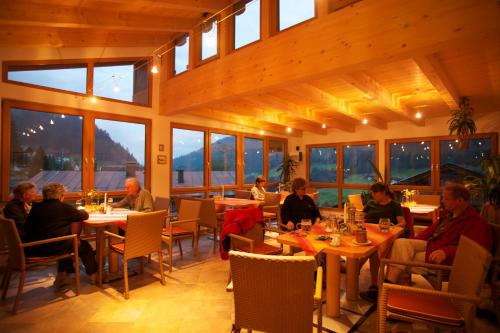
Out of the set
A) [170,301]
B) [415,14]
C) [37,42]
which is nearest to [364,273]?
[170,301]

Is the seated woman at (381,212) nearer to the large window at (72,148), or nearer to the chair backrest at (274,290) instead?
the chair backrest at (274,290)

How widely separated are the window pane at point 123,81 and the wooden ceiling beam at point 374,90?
4.08 m

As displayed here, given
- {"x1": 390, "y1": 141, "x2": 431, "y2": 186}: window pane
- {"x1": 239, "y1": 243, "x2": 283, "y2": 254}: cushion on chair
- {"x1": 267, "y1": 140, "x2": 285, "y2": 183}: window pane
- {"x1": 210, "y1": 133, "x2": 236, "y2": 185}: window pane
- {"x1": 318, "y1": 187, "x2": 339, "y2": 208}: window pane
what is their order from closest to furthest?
1. {"x1": 239, "y1": 243, "x2": 283, "y2": 254}: cushion on chair
2. {"x1": 390, "y1": 141, "x2": 431, "y2": 186}: window pane
3. {"x1": 210, "y1": 133, "x2": 236, "y2": 185}: window pane
4. {"x1": 318, "y1": 187, "x2": 339, "y2": 208}: window pane
5. {"x1": 267, "y1": 140, "x2": 285, "y2": 183}: window pane

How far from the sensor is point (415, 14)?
2.81 metres

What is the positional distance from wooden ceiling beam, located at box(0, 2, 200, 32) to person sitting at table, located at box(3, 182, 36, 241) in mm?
2159

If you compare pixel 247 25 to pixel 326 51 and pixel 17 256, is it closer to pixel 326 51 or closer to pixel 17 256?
pixel 326 51

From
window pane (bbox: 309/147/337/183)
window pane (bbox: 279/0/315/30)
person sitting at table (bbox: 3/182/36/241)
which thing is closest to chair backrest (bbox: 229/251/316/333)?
person sitting at table (bbox: 3/182/36/241)

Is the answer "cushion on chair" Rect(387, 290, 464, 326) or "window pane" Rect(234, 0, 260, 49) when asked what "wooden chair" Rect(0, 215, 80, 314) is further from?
"window pane" Rect(234, 0, 260, 49)

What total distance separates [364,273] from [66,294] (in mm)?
3609

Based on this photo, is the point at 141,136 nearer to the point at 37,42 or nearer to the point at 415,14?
the point at 37,42

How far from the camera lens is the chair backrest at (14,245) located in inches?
107

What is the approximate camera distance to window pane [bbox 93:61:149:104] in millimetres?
5292

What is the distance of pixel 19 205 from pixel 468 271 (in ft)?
14.1

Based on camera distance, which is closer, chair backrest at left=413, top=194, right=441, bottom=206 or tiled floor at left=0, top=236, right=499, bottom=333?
tiled floor at left=0, top=236, right=499, bottom=333
